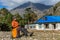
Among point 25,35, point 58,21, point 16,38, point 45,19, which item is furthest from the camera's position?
point 45,19

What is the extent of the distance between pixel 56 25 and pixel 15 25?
A: 135ft

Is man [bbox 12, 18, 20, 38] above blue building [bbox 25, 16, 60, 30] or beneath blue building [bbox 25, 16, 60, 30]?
above

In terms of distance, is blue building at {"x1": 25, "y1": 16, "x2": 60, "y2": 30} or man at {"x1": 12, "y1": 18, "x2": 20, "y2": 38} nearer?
man at {"x1": 12, "y1": 18, "x2": 20, "y2": 38}

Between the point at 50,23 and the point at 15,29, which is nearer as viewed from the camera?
the point at 15,29

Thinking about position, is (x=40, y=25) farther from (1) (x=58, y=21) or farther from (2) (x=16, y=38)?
(2) (x=16, y=38)

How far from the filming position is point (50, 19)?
56719 millimetres

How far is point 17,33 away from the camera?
1409 cm

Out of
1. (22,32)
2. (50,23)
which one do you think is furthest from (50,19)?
(22,32)

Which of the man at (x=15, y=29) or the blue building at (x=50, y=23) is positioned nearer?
the man at (x=15, y=29)

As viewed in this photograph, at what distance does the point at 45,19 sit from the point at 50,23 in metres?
1.75

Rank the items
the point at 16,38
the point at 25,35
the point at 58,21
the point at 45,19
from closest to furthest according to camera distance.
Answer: the point at 16,38, the point at 25,35, the point at 58,21, the point at 45,19

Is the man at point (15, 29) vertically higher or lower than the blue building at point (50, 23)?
higher

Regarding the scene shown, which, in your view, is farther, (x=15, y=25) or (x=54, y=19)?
(x=54, y=19)

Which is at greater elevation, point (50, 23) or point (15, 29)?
point (15, 29)
